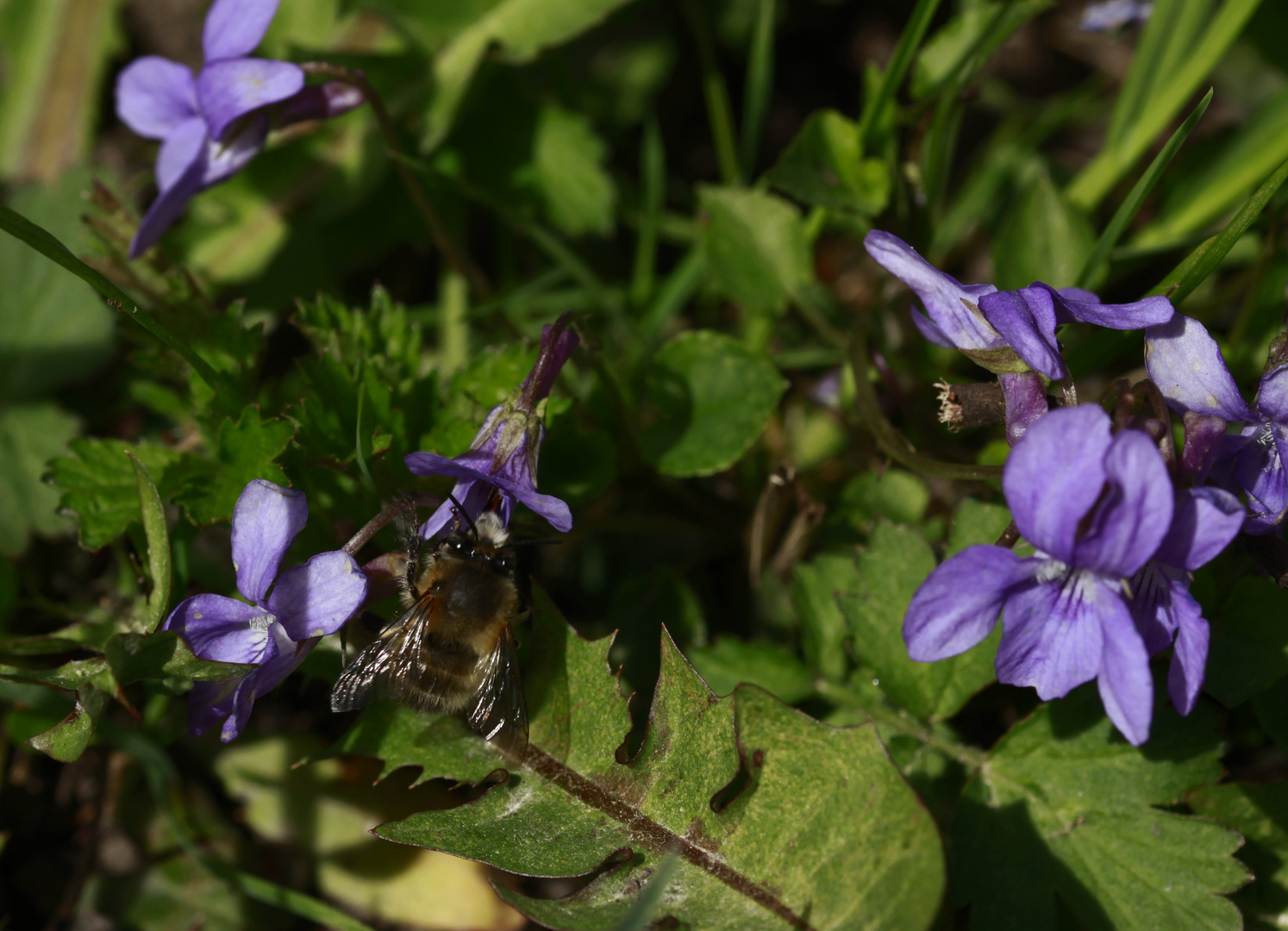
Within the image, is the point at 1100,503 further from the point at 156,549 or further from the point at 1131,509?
the point at 156,549

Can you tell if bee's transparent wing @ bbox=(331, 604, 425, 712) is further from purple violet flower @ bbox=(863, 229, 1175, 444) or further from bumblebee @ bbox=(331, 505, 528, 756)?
purple violet flower @ bbox=(863, 229, 1175, 444)

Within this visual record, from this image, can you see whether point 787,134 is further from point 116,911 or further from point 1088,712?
point 116,911

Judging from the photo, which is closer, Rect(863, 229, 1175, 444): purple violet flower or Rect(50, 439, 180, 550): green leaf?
Rect(863, 229, 1175, 444): purple violet flower

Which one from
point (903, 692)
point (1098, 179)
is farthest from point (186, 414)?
point (1098, 179)

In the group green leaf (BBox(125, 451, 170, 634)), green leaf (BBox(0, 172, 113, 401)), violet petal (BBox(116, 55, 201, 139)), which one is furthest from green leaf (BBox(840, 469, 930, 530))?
green leaf (BBox(0, 172, 113, 401))

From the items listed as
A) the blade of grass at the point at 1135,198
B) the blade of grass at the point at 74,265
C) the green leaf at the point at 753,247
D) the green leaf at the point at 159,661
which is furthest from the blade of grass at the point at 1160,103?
the green leaf at the point at 159,661
